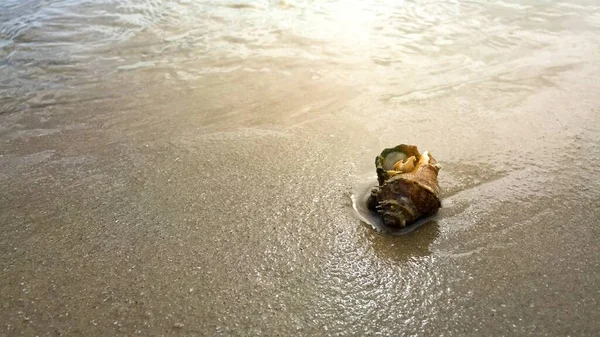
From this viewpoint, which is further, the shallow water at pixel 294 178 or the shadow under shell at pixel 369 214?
the shadow under shell at pixel 369 214

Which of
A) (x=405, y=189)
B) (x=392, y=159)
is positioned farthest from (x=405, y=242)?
(x=392, y=159)

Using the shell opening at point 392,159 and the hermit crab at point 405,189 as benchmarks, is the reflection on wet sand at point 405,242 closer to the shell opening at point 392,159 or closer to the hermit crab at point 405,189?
the hermit crab at point 405,189

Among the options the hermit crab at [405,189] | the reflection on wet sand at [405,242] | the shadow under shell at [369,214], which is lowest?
the reflection on wet sand at [405,242]

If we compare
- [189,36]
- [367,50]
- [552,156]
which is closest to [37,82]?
[189,36]

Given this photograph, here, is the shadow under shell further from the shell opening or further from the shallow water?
the shell opening

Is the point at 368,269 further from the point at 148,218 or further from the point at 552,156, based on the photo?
the point at 552,156

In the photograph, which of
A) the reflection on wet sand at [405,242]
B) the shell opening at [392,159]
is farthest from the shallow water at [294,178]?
the shell opening at [392,159]
